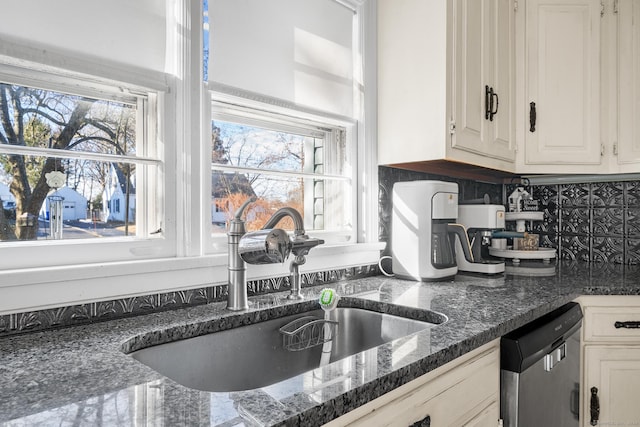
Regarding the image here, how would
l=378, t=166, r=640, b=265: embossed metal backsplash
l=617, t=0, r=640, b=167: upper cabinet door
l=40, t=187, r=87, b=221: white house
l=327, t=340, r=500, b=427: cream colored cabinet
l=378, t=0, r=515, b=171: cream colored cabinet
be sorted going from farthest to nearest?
1. l=378, t=166, r=640, b=265: embossed metal backsplash
2. l=617, t=0, r=640, b=167: upper cabinet door
3. l=378, t=0, r=515, b=171: cream colored cabinet
4. l=40, t=187, r=87, b=221: white house
5. l=327, t=340, r=500, b=427: cream colored cabinet

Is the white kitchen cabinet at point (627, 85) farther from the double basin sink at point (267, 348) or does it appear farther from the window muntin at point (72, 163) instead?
the window muntin at point (72, 163)

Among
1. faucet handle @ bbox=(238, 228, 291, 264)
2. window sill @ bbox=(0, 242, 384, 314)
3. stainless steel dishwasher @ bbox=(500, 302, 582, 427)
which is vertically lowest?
stainless steel dishwasher @ bbox=(500, 302, 582, 427)

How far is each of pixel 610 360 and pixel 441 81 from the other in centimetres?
127

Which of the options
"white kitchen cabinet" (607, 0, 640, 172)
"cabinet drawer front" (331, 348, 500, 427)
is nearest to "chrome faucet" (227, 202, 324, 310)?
"cabinet drawer front" (331, 348, 500, 427)

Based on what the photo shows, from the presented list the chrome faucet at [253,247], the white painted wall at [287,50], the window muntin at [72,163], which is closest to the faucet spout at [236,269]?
the chrome faucet at [253,247]

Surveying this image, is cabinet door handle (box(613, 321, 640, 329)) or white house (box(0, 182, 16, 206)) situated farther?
cabinet door handle (box(613, 321, 640, 329))

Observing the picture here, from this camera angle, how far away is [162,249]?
1226 mm

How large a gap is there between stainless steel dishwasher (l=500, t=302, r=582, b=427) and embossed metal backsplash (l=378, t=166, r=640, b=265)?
0.97 m

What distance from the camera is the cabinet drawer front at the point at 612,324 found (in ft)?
5.46

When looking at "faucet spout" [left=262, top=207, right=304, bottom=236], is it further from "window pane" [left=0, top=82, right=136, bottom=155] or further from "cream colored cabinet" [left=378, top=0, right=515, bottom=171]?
"cream colored cabinet" [left=378, top=0, right=515, bottom=171]

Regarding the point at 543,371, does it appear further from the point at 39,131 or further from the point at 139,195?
the point at 39,131

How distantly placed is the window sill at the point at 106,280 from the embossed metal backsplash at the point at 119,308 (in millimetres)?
18

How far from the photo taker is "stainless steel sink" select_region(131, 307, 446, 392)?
101 centimetres

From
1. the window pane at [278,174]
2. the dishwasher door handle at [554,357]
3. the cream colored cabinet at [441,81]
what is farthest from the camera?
the cream colored cabinet at [441,81]
